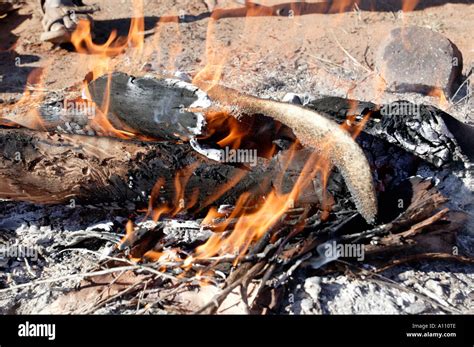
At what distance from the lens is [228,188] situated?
3.54 meters

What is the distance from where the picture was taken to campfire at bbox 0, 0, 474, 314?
3.21 meters

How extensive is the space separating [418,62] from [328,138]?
2.52 metres

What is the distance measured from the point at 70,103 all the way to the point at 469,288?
3.26 metres

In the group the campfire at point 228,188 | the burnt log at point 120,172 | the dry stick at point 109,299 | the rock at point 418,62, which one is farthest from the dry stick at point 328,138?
the rock at point 418,62

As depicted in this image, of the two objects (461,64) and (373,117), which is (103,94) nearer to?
(373,117)

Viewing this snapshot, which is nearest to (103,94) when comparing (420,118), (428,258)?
(420,118)

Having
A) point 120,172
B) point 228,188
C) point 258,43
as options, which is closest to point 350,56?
point 258,43

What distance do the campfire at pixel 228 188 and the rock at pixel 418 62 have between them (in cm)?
146

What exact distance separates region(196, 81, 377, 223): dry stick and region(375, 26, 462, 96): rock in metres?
2.21
